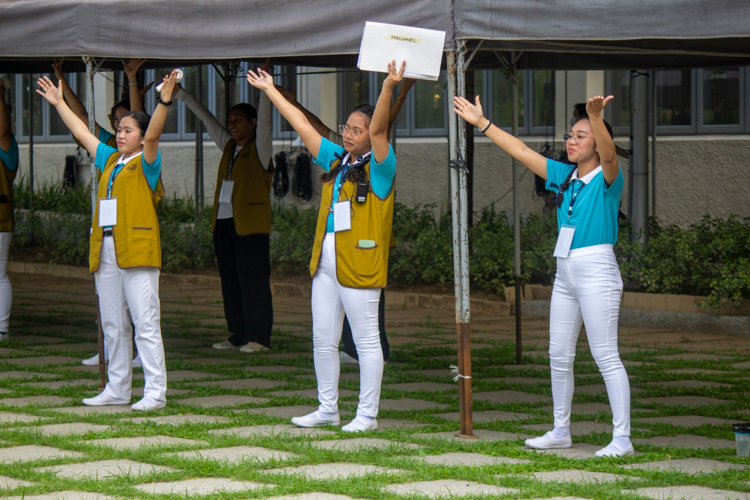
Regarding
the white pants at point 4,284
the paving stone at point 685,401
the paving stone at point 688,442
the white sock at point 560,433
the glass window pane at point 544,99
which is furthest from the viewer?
the glass window pane at point 544,99

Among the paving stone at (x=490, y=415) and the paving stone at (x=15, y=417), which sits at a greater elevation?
the paving stone at (x=15, y=417)

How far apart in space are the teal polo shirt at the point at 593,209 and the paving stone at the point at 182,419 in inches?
88.9

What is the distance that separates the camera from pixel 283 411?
258 inches

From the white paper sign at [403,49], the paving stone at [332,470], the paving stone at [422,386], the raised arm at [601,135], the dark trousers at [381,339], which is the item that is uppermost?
the white paper sign at [403,49]

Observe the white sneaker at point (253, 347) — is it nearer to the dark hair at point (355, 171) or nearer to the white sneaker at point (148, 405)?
the white sneaker at point (148, 405)

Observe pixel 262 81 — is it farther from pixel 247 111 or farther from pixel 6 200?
pixel 6 200

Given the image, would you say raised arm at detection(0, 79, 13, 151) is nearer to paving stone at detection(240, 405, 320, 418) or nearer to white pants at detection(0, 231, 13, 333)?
white pants at detection(0, 231, 13, 333)

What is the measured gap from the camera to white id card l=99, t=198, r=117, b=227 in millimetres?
6539

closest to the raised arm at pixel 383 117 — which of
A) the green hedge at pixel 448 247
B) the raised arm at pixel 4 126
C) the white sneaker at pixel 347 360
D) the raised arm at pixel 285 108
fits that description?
the raised arm at pixel 285 108

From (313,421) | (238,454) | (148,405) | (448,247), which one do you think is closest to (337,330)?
(313,421)

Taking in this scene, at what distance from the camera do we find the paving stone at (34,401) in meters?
6.70

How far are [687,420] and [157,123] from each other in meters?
3.50

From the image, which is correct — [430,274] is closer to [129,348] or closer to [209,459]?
[129,348]

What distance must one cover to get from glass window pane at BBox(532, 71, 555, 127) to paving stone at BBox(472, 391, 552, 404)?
7.94m
